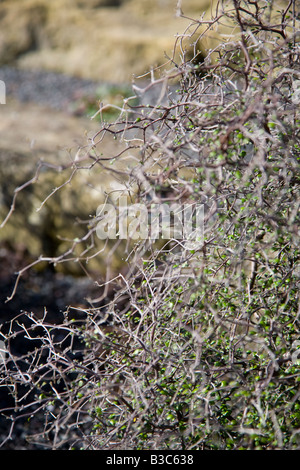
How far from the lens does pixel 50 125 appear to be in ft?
21.2

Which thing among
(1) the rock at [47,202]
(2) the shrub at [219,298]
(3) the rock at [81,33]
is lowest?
(1) the rock at [47,202]

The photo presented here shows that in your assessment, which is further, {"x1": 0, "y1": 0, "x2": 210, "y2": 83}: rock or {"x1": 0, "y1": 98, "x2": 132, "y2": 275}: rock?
{"x1": 0, "y1": 0, "x2": 210, "y2": 83}: rock

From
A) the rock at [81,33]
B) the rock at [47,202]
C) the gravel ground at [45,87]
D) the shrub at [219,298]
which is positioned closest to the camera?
the shrub at [219,298]

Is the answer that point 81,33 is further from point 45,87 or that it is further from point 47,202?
point 47,202

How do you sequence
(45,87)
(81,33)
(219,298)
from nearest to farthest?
1. (219,298)
2. (45,87)
3. (81,33)

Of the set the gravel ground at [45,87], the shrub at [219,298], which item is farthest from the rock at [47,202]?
the shrub at [219,298]

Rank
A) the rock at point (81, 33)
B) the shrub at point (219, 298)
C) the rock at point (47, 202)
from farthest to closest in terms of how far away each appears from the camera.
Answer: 1. the rock at point (81, 33)
2. the rock at point (47, 202)
3. the shrub at point (219, 298)

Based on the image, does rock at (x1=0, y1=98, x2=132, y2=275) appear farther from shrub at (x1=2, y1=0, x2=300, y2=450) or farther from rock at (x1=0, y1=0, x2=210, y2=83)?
rock at (x1=0, y1=0, x2=210, y2=83)

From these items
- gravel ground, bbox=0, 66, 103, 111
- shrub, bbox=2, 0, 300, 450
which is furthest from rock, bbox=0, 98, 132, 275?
shrub, bbox=2, 0, 300, 450

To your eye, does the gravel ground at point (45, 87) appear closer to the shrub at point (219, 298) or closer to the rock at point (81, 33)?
the rock at point (81, 33)

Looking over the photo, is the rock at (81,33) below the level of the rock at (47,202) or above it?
above

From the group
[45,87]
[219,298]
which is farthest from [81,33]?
[219,298]

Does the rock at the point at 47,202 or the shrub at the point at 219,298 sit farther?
the rock at the point at 47,202
